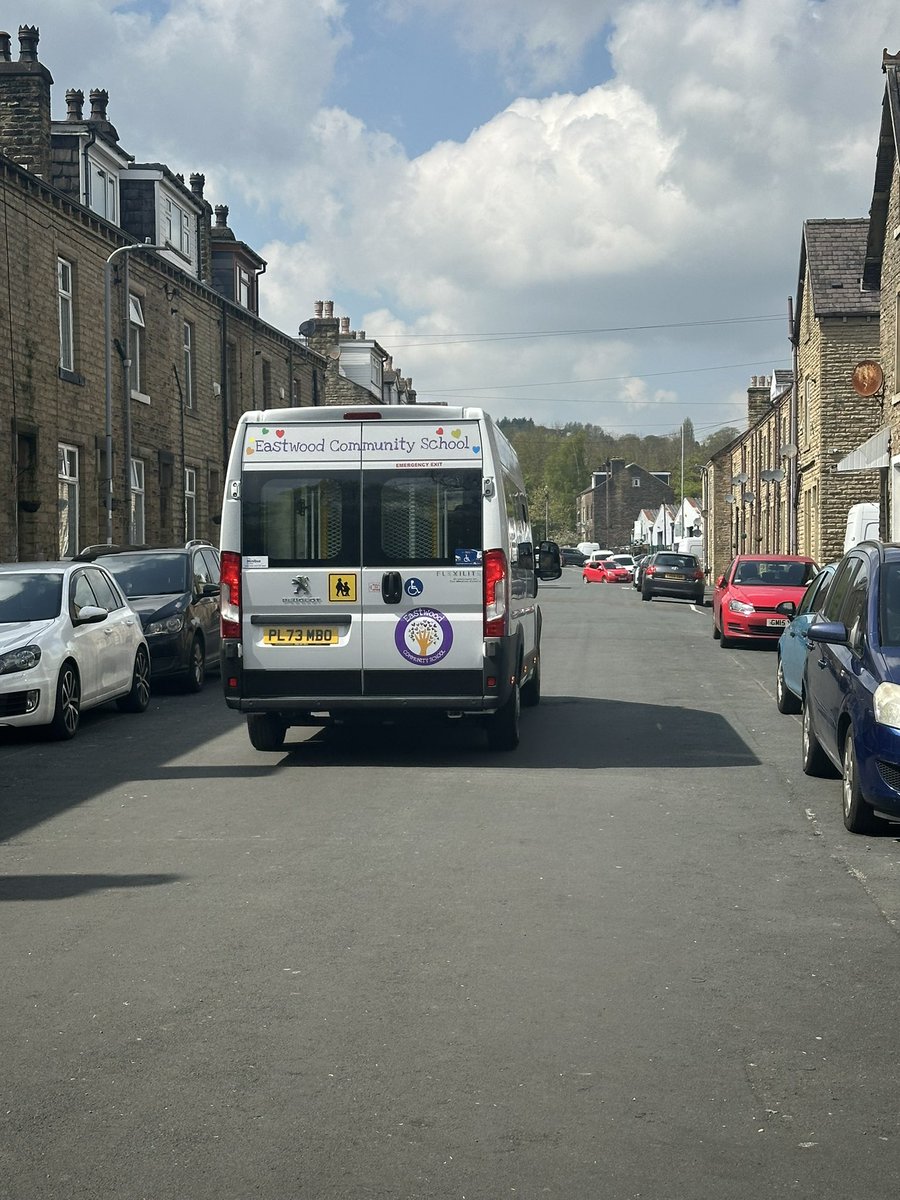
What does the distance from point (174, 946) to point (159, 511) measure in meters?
28.8

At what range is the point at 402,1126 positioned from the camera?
13.4 feet

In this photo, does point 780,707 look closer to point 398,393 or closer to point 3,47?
point 3,47

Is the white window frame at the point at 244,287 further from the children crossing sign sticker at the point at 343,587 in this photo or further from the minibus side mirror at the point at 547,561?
the children crossing sign sticker at the point at 343,587

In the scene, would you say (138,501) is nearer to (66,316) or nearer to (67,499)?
(67,499)

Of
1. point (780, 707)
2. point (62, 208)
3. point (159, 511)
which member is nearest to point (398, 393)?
point (159, 511)

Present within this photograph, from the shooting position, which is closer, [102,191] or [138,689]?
[138,689]

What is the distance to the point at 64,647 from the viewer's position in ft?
43.0

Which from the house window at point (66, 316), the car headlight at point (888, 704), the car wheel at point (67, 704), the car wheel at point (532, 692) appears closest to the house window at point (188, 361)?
the house window at point (66, 316)

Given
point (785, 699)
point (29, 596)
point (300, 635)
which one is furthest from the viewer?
point (785, 699)

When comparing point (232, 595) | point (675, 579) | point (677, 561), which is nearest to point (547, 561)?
point (232, 595)

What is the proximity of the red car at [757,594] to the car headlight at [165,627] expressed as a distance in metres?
9.59

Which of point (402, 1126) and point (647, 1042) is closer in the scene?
point (402, 1126)

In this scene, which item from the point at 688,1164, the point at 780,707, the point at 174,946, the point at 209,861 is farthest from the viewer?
the point at 780,707

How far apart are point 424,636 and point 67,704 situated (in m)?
3.75
